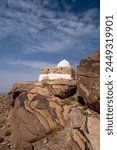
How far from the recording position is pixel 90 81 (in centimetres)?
1889

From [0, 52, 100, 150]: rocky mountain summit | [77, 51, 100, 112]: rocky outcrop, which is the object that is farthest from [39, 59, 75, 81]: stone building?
[77, 51, 100, 112]: rocky outcrop

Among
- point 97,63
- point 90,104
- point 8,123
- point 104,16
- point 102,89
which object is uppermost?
point 104,16

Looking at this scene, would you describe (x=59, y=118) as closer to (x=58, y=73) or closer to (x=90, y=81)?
(x=90, y=81)

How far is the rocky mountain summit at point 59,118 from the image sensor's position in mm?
17016

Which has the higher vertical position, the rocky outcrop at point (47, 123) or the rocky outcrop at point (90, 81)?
the rocky outcrop at point (90, 81)

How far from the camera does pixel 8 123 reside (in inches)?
1104

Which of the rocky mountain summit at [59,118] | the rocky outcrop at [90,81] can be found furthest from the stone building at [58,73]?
the rocky outcrop at [90,81]

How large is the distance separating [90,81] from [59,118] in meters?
3.86

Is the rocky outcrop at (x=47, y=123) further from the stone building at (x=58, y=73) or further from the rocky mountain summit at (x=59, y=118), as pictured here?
the stone building at (x=58, y=73)

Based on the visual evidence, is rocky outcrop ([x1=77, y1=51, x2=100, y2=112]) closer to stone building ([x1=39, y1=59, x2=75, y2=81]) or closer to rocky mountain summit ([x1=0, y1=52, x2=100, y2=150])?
rocky mountain summit ([x1=0, y1=52, x2=100, y2=150])

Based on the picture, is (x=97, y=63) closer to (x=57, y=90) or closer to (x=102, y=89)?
(x=57, y=90)

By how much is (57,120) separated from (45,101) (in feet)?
8.15

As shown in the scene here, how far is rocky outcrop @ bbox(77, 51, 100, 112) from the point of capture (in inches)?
718

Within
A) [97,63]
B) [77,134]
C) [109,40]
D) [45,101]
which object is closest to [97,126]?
[77,134]
